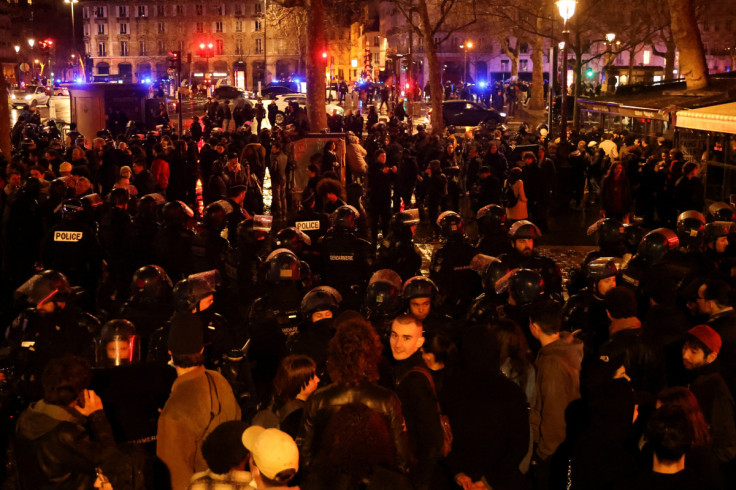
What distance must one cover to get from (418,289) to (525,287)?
2.47ft

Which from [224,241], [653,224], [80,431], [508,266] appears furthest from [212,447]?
[653,224]

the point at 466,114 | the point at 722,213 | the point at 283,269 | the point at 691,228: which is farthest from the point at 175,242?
the point at 466,114

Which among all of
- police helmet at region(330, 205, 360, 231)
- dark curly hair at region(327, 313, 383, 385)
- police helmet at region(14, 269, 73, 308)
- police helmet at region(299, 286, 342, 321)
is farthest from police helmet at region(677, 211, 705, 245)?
police helmet at region(14, 269, 73, 308)

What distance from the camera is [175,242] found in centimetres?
912

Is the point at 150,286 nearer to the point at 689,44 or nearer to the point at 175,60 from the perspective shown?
the point at 175,60

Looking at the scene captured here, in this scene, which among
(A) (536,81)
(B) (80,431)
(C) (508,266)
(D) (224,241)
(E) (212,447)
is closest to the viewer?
(E) (212,447)

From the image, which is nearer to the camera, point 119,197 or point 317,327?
point 317,327

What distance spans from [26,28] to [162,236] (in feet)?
371

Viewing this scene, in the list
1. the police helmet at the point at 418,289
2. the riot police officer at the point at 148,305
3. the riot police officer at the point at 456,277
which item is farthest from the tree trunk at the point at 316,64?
the police helmet at the point at 418,289

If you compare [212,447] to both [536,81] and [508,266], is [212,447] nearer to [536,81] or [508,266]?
[508,266]

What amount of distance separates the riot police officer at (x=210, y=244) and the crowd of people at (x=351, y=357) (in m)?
0.02

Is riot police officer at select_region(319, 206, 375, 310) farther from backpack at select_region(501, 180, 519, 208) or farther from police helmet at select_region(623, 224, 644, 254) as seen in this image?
backpack at select_region(501, 180, 519, 208)

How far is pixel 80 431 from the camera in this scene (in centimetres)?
424

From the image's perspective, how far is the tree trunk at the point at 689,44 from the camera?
21.7 m
